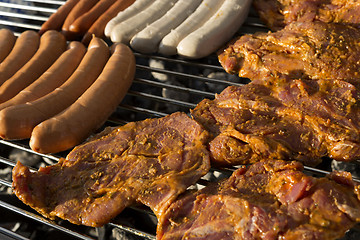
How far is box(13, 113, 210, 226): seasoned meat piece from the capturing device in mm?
2781

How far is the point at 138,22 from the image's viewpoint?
4621 millimetres

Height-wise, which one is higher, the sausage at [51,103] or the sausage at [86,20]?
the sausage at [86,20]

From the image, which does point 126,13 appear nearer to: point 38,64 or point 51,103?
point 38,64

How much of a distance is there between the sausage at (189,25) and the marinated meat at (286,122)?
45.4 inches

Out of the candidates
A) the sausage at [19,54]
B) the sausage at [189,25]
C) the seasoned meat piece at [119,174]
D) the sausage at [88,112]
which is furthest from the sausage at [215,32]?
the sausage at [19,54]

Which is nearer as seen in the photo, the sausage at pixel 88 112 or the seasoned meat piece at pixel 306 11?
the sausage at pixel 88 112

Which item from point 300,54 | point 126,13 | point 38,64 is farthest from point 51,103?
point 300,54

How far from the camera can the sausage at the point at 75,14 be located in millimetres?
4906

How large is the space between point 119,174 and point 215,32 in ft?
6.64

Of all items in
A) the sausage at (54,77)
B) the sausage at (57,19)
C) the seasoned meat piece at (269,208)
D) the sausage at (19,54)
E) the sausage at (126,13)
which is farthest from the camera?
the sausage at (57,19)

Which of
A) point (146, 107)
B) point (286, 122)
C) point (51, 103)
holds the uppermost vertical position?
point (51, 103)

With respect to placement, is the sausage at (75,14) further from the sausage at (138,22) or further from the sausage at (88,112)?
the sausage at (88,112)

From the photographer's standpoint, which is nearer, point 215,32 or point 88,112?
point 88,112

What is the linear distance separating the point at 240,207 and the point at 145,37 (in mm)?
2528
